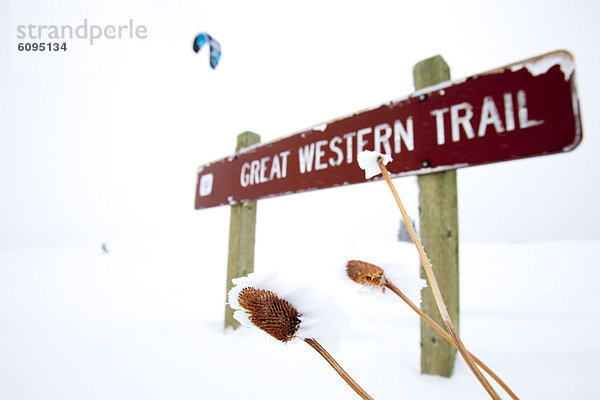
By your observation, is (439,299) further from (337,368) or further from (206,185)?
(206,185)

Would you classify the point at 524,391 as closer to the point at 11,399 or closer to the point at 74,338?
the point at 11,399

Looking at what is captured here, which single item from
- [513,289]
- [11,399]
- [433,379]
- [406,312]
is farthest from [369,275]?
[513,289]

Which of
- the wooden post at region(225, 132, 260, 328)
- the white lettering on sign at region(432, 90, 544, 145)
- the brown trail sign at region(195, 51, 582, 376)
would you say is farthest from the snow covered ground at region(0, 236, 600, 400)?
the white lettering on sign at region(432, 90, 544, 145)

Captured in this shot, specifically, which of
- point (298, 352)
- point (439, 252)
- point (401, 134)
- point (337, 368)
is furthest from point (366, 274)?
point (298, 352)

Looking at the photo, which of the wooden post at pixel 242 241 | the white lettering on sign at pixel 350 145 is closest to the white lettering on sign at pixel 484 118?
the white lettering on sign at pixel 350 145

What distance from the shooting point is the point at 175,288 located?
13.8 feet

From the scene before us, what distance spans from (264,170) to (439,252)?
1.17 m

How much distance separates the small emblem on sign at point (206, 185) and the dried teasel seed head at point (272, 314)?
222 cm

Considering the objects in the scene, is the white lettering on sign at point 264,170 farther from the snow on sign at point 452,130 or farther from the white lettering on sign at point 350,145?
the white lettering on sign at point 350,145

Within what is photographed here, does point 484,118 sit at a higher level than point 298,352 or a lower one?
higher

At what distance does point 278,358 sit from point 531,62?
5.24 ft

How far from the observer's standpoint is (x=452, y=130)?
1232 mm

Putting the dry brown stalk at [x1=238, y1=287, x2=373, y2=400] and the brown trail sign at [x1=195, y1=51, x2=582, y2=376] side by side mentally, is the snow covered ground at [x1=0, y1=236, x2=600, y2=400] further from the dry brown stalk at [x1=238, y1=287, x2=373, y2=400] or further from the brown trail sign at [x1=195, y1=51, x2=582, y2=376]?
the brown trail sign at [x1=195, y1=51, x2=582, y2=376]

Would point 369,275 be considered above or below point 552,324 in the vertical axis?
above
